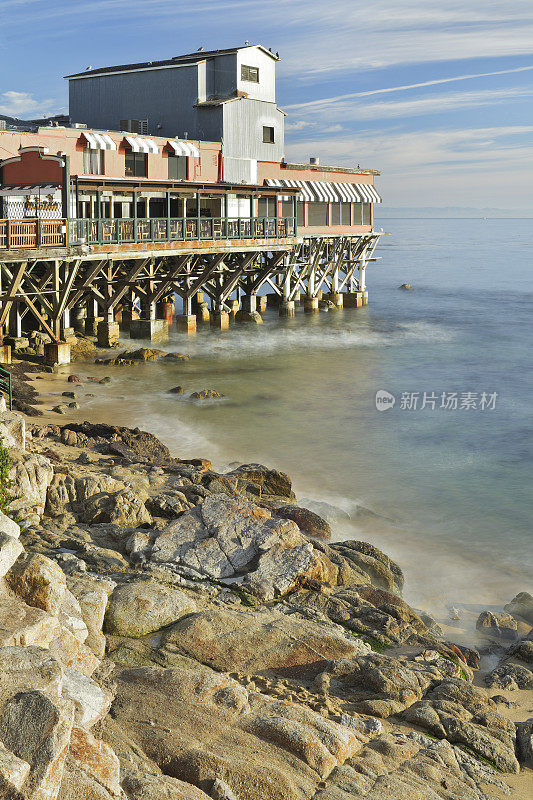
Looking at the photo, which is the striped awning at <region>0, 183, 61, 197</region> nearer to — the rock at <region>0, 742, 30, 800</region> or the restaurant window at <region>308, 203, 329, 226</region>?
the restaurant window at <region>308, 203, 329, 226</region>

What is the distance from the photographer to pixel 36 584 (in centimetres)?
742

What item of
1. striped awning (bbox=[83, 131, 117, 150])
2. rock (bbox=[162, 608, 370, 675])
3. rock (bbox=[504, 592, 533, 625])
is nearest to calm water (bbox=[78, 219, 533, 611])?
rock (bbox=[504, 592, 533, 625])

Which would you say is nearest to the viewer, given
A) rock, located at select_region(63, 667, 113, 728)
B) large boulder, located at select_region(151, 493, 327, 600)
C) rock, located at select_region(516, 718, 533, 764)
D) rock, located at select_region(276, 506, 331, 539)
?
rock, located at select_region(63, 667, 113, 728)

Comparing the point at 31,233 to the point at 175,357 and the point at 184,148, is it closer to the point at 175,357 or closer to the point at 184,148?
the point at 175,357

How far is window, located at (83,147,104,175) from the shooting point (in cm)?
3212

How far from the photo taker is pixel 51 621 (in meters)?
6.82

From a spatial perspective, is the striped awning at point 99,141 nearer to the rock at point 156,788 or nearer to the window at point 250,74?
the window at point 250,74

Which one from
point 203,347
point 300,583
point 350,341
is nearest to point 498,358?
point 350,341

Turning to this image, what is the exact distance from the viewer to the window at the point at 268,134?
1628 inches

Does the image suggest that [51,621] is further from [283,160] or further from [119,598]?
[283,160]

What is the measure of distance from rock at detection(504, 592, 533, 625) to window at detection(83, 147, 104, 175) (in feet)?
83.7

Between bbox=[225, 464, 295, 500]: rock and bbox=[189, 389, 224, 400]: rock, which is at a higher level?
bbox=[189, 389, 224, 400]: rock

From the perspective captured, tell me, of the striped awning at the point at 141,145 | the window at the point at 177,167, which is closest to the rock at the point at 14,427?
the striped awning at the point at 141,145

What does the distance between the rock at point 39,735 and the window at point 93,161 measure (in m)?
29.6
